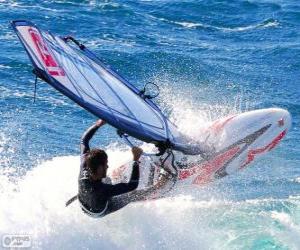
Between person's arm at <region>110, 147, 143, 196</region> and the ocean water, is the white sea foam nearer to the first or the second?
the ocean water

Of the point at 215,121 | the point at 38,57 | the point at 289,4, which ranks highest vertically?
the point at 38,57

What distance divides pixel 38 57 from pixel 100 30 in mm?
15793

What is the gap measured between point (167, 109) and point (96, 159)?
730cm

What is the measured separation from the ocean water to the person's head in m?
1.96

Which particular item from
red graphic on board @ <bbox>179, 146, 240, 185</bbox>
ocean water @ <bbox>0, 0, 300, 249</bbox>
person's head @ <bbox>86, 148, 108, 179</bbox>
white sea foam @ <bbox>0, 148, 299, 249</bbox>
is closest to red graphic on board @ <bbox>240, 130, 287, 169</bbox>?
red graphic on board @ <bbox>179, 146, 240, 185</bbox>

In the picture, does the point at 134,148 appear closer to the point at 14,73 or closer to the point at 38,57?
the point at 38,57

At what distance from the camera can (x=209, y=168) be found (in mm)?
13195

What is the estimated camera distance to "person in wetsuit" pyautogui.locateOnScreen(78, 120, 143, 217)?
10758mm

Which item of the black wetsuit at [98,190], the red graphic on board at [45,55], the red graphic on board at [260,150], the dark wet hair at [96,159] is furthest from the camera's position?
the red graphic on board at [260,150]

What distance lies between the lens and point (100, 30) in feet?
86.3

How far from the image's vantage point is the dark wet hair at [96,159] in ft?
35.0

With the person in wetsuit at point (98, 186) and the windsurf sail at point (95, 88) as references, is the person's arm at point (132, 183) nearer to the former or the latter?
the person in wetsuit at point (98, 186)

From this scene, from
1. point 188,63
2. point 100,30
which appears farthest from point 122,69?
point 100,30

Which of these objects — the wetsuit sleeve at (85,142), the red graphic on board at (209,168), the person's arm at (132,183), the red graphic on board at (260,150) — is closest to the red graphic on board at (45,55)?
the wetsuit sleeve at (85,142)
